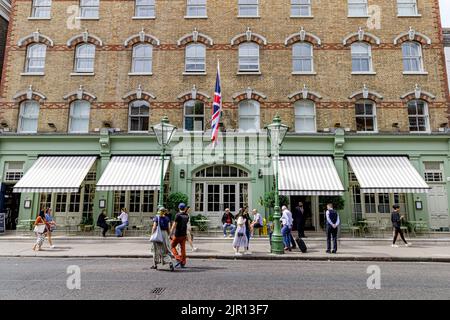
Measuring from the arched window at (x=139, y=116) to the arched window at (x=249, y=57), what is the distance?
6.11 m

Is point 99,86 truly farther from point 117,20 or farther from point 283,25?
point 283,25

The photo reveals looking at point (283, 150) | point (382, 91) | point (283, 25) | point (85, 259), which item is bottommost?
point (85, 259)

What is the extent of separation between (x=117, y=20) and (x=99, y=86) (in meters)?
4.39

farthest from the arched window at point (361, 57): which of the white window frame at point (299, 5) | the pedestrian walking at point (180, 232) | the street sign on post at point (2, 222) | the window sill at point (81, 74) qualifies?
the street sign on post at point (2, 222)

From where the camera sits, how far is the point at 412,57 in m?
19.4

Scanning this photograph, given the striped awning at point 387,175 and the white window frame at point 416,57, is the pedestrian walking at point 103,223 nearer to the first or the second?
the striped awning at point 387,175

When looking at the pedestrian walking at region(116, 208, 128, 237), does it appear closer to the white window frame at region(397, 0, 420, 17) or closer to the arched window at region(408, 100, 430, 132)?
the arched window at region(408, 100, 430, 132)

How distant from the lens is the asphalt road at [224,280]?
21.9ft

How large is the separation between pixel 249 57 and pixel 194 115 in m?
4.85

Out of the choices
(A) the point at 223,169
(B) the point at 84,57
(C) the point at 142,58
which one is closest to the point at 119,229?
(A) the point at 223,169

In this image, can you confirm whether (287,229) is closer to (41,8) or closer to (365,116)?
(365,116)

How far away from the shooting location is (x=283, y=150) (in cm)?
1844
